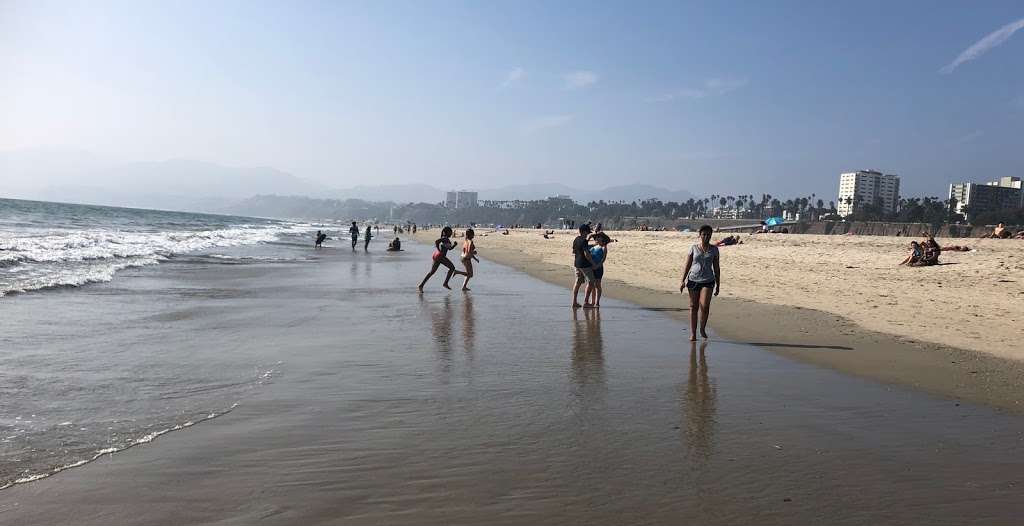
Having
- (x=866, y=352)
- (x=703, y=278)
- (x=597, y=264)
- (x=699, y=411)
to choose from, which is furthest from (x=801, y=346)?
(x=597, y=264)

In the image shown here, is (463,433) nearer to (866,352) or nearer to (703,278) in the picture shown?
(703,278)

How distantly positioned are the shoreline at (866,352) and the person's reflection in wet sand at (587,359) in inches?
54.9

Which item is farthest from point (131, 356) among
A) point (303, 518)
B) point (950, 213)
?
point (950, 213)

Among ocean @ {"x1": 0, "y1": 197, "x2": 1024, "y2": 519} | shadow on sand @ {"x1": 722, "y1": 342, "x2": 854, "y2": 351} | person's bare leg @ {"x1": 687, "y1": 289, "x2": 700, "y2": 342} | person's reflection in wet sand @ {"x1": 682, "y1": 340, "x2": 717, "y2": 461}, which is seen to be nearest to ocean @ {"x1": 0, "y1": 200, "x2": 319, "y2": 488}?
ocean @ {"x1": 0, "y1": 197, "x2": 1024, "y2": 519}

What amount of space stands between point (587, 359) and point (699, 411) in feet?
6.80

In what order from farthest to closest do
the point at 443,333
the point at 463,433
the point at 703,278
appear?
the point at 703,278 < the point at 443,333 < the point at 463,433

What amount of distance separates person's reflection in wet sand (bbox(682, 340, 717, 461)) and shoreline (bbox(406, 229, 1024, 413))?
169 cm

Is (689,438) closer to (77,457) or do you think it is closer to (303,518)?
(303,518)

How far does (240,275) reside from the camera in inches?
678

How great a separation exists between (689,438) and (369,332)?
5198mm

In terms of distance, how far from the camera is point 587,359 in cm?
684

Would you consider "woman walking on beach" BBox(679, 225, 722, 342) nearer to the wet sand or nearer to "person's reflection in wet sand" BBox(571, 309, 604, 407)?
the wet sand

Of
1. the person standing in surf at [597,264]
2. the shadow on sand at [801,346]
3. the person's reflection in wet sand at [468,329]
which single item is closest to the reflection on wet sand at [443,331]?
the person's reflection in wet sand at [468,329]

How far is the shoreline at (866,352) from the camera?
19.3 feet
